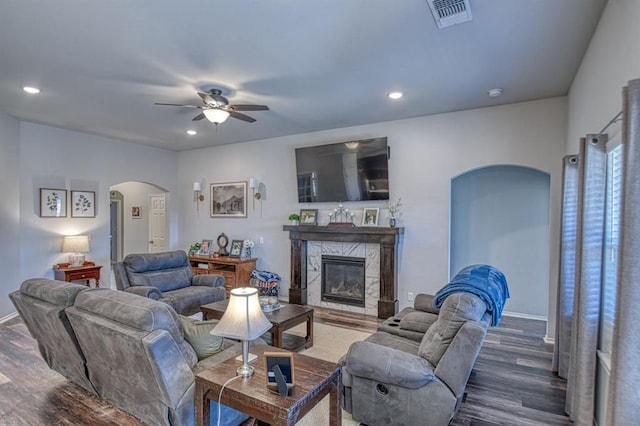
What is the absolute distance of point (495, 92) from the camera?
4.02 m

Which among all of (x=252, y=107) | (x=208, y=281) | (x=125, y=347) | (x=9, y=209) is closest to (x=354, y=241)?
(x=208, y=281)

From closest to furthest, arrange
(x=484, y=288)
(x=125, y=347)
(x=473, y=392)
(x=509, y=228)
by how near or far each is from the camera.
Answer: (x=125, y=347), (x=484, y=288), (x=473, y=392), (x=509, y=228)

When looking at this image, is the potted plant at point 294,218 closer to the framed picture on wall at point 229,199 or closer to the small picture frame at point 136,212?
the framed picture on wall at point 229,199

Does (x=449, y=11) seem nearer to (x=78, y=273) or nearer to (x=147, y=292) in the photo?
(x=147, y=292)

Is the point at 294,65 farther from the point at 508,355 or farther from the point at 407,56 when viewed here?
the point at 508,355

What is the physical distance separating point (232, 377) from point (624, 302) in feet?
6.39

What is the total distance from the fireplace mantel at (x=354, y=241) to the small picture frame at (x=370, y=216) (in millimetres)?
153

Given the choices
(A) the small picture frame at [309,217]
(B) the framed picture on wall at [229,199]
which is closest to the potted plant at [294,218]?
(A) the small picture frame at [309,217]

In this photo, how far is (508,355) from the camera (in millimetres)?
3828

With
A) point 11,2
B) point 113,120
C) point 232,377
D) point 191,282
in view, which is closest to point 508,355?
point 232,377

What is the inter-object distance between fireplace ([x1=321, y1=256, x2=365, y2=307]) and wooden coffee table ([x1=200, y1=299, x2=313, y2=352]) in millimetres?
1521

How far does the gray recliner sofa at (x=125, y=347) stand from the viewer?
2.05 metres

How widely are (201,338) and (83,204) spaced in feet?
16.8

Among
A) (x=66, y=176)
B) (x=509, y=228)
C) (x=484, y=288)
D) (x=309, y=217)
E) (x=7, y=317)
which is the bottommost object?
(x=7, y=317)
